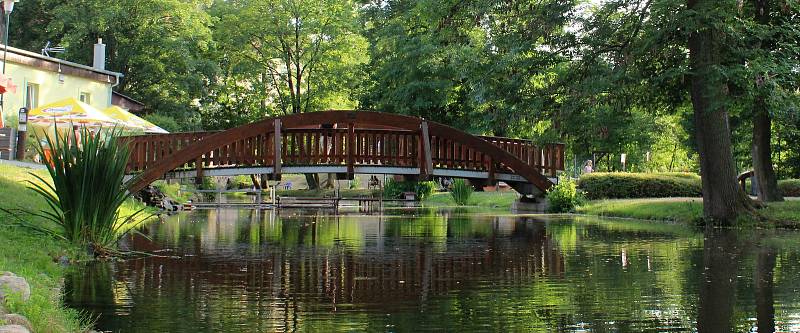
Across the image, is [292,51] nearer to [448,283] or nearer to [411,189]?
[411,189]

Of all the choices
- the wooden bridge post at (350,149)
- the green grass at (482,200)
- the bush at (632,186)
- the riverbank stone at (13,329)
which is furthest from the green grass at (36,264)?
the green grass at (482,200)

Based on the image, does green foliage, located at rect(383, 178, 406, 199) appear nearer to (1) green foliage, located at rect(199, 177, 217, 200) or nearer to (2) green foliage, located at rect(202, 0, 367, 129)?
(2) green foliage, located at rect(202, 0, 367, 129)

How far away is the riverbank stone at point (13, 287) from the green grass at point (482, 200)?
2715 cm

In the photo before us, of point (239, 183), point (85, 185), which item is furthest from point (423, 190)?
point (85, 185)

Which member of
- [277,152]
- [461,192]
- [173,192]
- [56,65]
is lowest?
[173,192]

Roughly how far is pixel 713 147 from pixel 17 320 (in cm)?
1774

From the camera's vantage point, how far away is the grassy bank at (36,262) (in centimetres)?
738

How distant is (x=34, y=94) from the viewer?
33625 millimetres

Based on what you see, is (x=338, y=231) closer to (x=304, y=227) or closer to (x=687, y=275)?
(x=304, y=227)

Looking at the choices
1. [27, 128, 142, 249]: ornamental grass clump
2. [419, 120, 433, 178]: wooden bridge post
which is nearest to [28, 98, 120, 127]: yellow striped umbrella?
[419, 120, 433, 178]: wooden bridge post

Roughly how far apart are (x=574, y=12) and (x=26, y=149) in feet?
51.2

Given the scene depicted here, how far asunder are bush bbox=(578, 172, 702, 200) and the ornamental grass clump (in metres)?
20.1

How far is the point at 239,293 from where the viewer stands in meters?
10.6

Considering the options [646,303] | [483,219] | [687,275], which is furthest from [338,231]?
[646,303]
